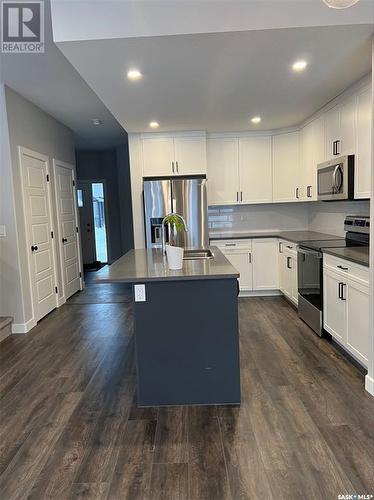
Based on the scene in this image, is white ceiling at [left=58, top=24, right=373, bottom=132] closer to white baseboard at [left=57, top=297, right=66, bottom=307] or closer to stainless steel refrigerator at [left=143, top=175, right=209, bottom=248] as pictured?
stainless steel refrigerator at [left=143, top=175, right=209, bottom=248]

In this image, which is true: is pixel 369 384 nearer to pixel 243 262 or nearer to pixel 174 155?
pixel 243 262

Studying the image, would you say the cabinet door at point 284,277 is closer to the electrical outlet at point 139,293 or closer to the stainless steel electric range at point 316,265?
the stainless steel electric range at point 316,265

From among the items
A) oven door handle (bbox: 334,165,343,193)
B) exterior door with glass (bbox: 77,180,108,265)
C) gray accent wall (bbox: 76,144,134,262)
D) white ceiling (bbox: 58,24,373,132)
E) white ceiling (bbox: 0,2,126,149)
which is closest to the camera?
white ceiling (bbox: 58,24,373,132)

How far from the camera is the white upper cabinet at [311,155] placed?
416 centimetres

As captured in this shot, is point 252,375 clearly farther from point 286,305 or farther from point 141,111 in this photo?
point 141,111

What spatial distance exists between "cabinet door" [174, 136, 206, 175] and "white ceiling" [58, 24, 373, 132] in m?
0.76

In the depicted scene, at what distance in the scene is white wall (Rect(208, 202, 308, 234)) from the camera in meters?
5.54

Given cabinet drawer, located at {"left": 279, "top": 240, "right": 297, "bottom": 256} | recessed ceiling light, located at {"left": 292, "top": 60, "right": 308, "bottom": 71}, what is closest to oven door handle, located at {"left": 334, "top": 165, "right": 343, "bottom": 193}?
cabinet drawer, located at {"left": 279, "top": 240, "right": 297, "bottom": 256}

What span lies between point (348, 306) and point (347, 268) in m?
0.31

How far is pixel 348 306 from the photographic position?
111 inches

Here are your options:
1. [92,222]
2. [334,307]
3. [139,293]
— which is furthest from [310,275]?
[92,222]

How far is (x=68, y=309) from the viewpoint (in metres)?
4.93

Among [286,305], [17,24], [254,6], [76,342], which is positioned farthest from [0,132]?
[286,305]

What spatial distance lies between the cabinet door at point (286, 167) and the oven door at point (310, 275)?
1.44 metres
